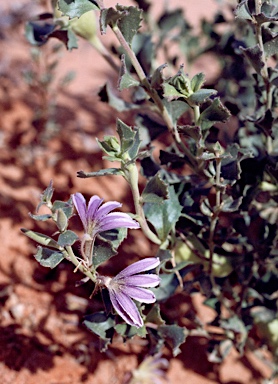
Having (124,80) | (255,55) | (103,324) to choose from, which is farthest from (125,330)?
(255,55)

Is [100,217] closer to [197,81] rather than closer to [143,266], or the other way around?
[143,266]

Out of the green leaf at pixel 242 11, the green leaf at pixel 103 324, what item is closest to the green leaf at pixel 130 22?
the green leaf at pixel 242 11

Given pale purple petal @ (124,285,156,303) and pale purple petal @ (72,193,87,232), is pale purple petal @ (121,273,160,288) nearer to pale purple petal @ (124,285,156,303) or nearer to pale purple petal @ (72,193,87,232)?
pale purple petal @ (124,285,156,303)

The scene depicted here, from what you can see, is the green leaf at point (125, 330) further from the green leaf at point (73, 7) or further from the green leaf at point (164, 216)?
the green leaf at point (73, 7)

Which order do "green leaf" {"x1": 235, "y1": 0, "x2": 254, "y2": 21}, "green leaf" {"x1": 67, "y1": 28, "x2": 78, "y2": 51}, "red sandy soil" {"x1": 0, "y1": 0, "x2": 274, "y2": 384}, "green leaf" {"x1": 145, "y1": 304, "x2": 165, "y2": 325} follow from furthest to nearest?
1. "red sandy soil" {"x1": 0, "y1": 0, "x2": 274, "y2": 384}
2. "green leaf" {"x1": 67, "y1": 28, "x2": 78, "y2": 51}
3. "green leaf" {"x1": 145, "y1": 304, "x2": 165, "y2": 325}
4. "green leaf" {"x1": 235, "y1": 0, "x2": 254, "y2": 21}

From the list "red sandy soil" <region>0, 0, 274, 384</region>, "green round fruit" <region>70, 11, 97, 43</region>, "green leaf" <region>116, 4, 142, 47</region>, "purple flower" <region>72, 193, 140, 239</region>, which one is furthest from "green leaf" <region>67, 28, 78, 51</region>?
"red sandy soil" <region>0, 0, 274, 384</region>

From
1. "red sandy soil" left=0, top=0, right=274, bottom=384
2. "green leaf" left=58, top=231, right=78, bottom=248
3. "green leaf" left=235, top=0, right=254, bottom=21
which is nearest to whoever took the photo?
"green leaf" left=58, top=231, right=78, bottom=248

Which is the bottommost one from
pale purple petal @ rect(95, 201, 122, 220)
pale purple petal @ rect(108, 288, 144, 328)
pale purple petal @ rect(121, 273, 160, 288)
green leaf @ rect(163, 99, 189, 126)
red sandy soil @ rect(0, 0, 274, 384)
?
red sandy soil @ rect(0, 0, 274, 384)

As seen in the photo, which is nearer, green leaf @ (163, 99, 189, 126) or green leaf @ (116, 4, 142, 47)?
green leaf @ (116, 4, 142, 47)
